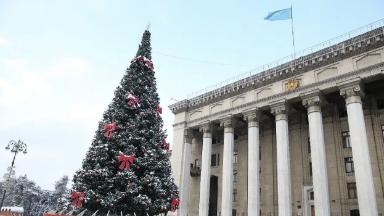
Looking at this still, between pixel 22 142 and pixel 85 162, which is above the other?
pixel 22 142

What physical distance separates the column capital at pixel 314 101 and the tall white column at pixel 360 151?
5.84 feet

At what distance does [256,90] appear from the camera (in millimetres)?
28500

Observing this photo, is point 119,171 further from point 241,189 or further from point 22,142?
point 241,189

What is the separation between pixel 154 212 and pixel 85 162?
5.29 meters

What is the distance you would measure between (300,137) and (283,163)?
533cm

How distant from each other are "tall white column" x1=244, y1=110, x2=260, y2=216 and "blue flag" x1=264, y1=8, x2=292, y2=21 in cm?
978

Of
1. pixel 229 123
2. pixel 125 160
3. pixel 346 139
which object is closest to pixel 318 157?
pixel 346 139

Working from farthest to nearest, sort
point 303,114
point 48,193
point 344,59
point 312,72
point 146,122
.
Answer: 1. point 48,193
2. point 303,114
3. point 312,72
4. point 344,59
5. point 146,122

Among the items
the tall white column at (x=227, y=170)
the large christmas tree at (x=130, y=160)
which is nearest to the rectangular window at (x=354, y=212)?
the tall white column at (x=227, y=170)

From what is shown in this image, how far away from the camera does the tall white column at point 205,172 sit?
28.0 m

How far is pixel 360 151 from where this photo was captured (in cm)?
2009

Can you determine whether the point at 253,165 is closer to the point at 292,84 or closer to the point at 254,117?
the point at 254,117

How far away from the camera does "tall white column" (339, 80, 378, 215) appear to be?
1891cm

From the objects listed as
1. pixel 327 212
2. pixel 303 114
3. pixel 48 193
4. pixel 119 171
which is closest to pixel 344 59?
pixel 303 114
